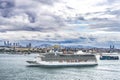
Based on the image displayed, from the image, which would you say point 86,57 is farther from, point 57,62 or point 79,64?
point 57,62

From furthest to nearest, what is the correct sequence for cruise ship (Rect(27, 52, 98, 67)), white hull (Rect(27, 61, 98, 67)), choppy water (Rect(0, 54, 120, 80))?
cruise ship (Rect(27, 52, 98, 67)) → white hull (Rect(27, 61, 98, 67)) → choppy water (Rect(0, 54, 120, 80))

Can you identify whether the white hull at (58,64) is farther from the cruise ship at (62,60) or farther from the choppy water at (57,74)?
the choppy water at (57,74)

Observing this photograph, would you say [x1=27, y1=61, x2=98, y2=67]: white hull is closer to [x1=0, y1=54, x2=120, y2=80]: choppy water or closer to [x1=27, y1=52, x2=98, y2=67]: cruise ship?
[x1=27, y1=52, x2=98, y2=67]: cruise ship

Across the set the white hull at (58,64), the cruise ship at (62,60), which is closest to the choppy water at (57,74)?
the white hull at (58,64)

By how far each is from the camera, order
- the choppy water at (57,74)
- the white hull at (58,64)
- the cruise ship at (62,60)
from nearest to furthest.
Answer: the choppy water at (57,74), the white hull at (58,64), the cruise ship at (62,60)

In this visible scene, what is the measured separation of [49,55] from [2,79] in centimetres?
4669

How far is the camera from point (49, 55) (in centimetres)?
12169

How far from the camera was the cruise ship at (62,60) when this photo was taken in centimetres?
A: 12056

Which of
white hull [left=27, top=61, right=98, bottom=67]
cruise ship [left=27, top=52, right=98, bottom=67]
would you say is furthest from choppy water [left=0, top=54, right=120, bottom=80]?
cruise ship [left=27, top=52, right=98, bottom=67]

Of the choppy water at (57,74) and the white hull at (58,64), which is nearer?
the choppy water at (57,74)

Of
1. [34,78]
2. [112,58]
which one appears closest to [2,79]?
[34,78]

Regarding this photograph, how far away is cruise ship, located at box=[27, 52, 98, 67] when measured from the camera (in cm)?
12056

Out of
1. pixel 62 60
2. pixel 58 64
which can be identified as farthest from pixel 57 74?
pixel 62 60

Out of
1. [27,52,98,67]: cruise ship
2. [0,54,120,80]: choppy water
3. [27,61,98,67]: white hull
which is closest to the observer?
[0,54,120,80]: choppy water
